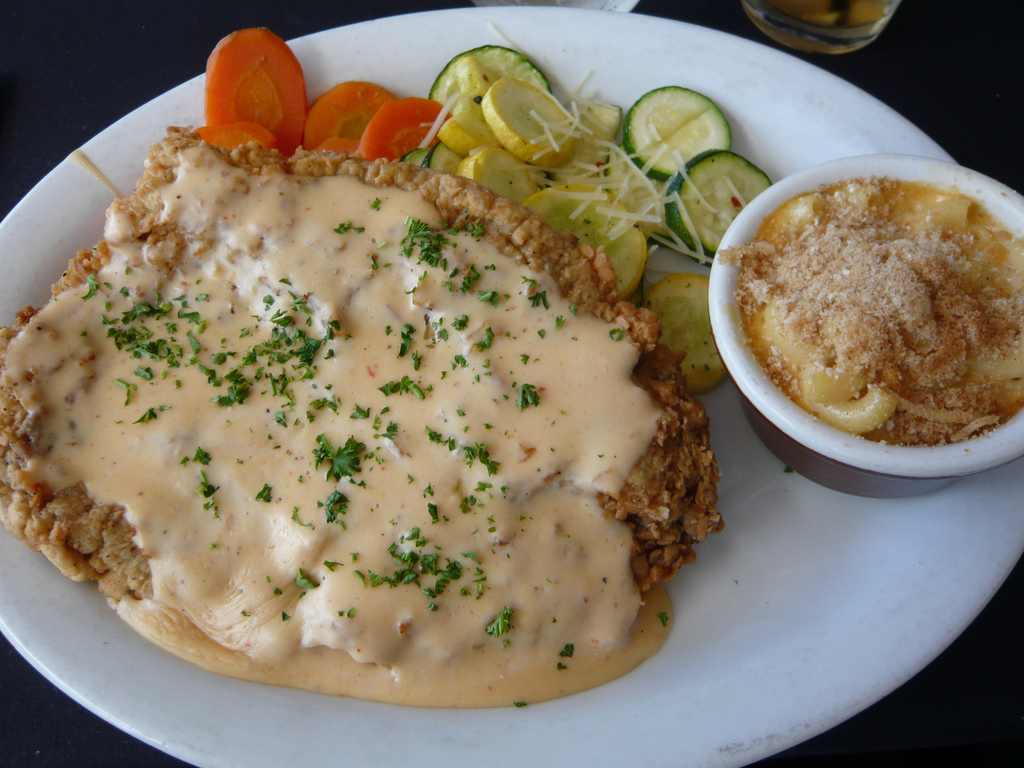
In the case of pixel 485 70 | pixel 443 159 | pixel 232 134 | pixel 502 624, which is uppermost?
pixel 232 134

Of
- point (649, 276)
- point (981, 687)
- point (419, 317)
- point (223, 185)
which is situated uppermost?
point (223, 185)

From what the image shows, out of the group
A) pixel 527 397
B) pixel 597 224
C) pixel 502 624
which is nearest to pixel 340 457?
pixel 527 397

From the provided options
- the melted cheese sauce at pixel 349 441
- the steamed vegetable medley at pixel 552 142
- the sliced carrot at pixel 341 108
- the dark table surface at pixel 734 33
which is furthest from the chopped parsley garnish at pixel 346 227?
the dark table surface at pixel 734 33

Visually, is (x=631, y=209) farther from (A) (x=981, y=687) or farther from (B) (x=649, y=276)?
(A) (x=981, y=687)

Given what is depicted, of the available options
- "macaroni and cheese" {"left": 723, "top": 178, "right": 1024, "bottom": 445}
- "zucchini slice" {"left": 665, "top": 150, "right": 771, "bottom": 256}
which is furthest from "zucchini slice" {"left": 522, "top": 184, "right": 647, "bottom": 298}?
"macaroni and cheese" {"left": 723, "top": 178, "right": 1024, "bottom": 445}

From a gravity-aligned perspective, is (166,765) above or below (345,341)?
below

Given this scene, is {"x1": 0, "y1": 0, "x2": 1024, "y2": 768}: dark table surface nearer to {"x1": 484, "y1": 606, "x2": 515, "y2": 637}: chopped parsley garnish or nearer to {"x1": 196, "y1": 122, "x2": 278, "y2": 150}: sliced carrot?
{"x1": 196, "y1": 122, "x2": 278, "y2": 150}: sliced carrot

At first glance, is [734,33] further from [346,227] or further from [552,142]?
[346,227]

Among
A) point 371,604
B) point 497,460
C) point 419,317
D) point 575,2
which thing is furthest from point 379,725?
point 575,2
